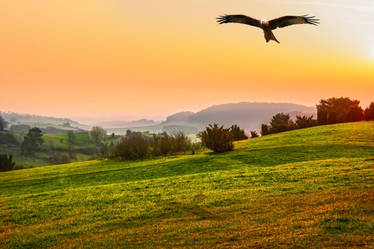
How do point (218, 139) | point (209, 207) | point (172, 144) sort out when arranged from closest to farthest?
point (209, 207)
point (218, 139)
point (172, 144)

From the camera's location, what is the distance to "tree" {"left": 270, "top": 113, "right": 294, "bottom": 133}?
4044 cm

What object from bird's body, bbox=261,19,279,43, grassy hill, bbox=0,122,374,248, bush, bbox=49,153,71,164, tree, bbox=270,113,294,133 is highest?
bird's body, bbox=261,19,279,43

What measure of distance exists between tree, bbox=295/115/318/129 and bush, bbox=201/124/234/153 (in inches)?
713

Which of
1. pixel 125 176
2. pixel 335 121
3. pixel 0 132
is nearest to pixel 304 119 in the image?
pixel 335 121

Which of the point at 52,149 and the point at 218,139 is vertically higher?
the point at 218,139

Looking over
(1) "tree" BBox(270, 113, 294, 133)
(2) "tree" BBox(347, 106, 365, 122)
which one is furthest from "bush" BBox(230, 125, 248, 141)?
(2) "tree" BBox(347, 106, 365, 122)

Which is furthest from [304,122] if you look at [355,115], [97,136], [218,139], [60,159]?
[97,136]

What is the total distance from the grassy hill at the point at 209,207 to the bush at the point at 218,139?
478cm

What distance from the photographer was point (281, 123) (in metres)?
41.1

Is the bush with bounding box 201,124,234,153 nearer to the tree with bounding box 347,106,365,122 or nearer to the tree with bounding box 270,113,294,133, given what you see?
the tree with bounding box 270,113,294,133

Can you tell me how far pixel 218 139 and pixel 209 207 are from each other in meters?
14.7

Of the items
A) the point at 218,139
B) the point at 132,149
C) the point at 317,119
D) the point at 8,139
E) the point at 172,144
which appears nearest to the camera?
the point at 218,139

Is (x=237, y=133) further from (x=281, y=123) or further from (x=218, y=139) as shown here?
(x=218, y=139)

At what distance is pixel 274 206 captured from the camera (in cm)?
1046
